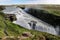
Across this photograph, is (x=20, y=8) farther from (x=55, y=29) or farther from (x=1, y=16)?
(x=55, y=29)

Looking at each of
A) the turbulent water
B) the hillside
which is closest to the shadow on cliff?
the turbulent water

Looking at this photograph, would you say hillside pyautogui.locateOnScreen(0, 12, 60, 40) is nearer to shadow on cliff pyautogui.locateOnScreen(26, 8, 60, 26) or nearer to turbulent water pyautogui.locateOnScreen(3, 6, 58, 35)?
turbulent water pyautogui.locateOnScreen(3, 6, 58, 35)

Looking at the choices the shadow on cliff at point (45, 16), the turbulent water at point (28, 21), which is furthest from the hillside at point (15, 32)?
the shadow on cliff at point (45, 16)

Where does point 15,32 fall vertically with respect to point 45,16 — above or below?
below

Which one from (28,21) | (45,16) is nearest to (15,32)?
(28,21)

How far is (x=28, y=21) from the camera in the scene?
8.27 feet

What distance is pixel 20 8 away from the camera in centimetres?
261

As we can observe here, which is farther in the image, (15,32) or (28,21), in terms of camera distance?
(28,21)

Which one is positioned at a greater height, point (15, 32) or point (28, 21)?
point (28, 21)

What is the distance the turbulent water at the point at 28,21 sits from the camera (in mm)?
2469

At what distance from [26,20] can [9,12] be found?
0.30m

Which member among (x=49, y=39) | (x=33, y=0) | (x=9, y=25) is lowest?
(x=49, y=39)

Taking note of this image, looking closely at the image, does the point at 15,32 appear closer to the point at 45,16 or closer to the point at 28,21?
the point at 28,21

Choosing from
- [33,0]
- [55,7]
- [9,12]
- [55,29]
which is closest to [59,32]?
[55,29]
